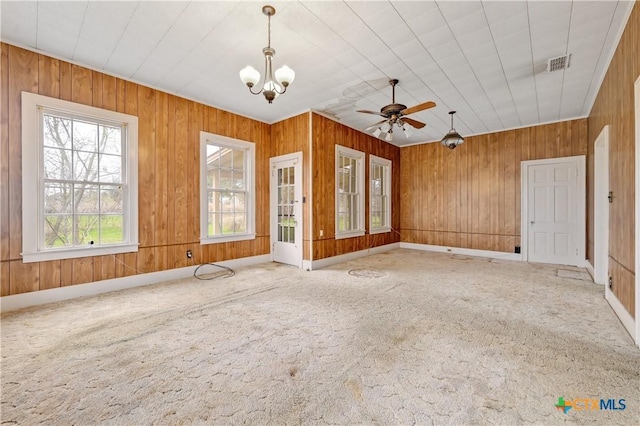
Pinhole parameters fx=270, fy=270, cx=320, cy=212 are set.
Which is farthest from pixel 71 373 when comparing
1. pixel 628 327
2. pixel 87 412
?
pixel 628 327

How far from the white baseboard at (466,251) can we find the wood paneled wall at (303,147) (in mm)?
3691

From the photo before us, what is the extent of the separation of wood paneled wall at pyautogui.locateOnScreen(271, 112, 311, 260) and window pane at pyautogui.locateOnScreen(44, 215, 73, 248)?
3326 millimetres

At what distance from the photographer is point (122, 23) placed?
271 cm

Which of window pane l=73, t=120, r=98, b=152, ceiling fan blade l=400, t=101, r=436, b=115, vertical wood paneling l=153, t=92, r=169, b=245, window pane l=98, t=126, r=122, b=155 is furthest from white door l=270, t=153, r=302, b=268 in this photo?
window pane l=73, t=120, r=98, b=152

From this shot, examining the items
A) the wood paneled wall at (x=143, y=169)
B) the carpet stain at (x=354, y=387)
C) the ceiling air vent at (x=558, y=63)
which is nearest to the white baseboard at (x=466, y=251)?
the ceiling air vent at (x=558, y=63)

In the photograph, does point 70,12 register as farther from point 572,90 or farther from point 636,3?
point 572,90

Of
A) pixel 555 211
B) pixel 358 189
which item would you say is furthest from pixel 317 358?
pixel 555 211

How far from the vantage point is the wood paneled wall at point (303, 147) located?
16.5ft

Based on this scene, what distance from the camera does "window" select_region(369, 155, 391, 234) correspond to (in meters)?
6.66

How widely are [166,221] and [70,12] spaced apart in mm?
2625

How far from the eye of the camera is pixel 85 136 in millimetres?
3586

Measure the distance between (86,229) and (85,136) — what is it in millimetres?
1233

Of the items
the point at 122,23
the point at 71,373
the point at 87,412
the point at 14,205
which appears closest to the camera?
the point at 87,412

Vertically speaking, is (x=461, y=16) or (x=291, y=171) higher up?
(x=461, y=16)
